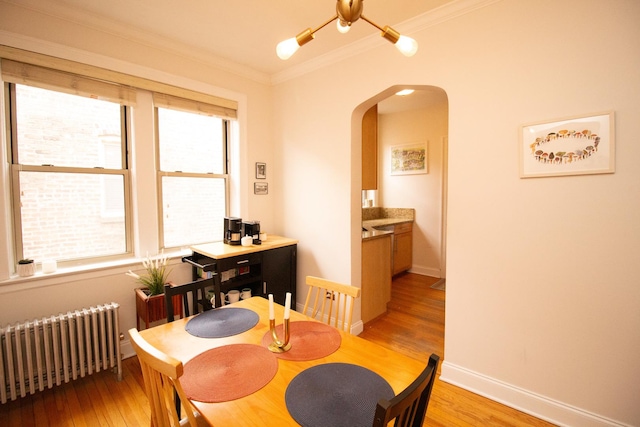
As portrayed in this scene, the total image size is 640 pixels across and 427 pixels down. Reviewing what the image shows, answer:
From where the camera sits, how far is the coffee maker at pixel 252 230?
2894 millimetres

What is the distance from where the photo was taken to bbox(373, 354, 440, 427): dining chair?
0.66 meters

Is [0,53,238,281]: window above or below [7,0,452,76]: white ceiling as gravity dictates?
below

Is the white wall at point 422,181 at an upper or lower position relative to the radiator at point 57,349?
upper

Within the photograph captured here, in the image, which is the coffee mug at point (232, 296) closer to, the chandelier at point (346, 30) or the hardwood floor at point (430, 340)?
the hardwood floor at point (430, 340)

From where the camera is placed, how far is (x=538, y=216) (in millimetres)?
1832

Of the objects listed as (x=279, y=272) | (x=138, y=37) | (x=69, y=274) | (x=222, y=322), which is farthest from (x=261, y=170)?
(x=222, y=322)

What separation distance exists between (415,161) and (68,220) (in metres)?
4.68

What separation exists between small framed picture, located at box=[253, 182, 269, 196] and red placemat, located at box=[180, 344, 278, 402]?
89.7 inches

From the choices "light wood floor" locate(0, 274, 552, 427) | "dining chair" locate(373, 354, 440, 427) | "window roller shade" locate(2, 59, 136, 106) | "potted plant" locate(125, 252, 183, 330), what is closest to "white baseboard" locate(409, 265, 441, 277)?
"light wood floor" locate(0, 274, 552, 427)

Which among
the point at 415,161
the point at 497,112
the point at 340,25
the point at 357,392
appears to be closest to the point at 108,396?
the point at 357,392

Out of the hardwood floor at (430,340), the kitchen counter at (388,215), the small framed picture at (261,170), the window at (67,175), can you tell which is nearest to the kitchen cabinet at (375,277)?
the hardwood floor at (430,340)

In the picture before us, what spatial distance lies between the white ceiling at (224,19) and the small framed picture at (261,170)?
1207mm

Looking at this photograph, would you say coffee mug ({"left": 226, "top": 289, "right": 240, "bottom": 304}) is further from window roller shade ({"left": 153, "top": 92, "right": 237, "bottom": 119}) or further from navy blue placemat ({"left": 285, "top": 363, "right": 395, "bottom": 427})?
window roller shade ({"left": 153, "top": 92, "right": 237, "bottom": 119})

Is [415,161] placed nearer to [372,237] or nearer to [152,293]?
[372,237]
